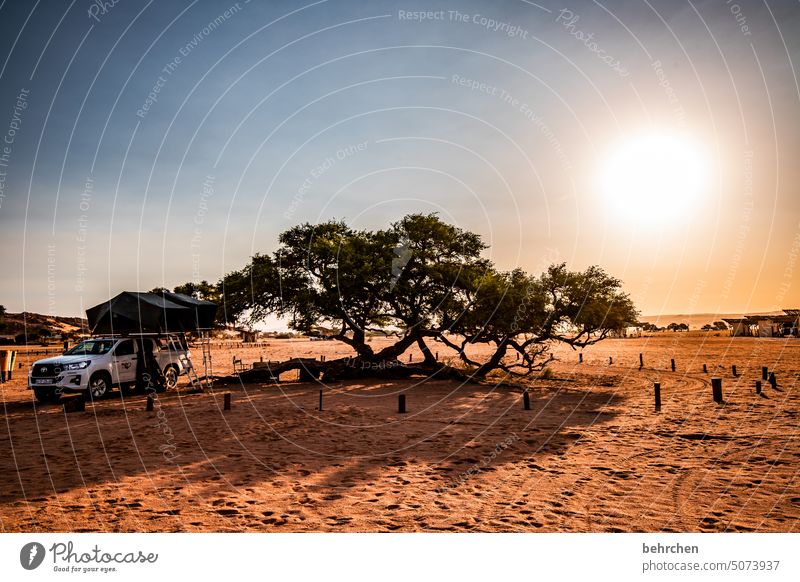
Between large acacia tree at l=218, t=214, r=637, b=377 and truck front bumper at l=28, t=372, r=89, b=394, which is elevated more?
large acacia tree at l=218, t=214, r=637, b=377

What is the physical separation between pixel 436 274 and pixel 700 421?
15.1 meters

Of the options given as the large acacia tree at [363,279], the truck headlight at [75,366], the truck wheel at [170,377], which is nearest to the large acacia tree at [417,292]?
the large acacia tree at [363,279]

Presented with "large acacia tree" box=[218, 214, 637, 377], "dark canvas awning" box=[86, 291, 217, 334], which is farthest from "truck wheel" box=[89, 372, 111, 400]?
"large acacia tree" box=[218, 214, 637, 377]

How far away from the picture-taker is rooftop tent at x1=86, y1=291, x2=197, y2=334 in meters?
17.8

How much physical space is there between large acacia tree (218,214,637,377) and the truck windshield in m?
8.05

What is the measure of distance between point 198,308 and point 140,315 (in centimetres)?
301

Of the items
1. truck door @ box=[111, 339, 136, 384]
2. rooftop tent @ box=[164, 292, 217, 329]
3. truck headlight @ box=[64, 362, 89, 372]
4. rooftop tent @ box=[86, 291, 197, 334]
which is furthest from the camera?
rooftop tent @ box=[164, 292, 217, 329]

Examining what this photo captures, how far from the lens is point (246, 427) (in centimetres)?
1301

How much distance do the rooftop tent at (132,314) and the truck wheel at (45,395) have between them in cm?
274

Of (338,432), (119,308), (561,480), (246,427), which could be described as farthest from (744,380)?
(119,308)

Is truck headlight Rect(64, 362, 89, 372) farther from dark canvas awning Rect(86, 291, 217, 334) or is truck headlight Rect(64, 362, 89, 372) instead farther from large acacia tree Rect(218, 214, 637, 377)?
large acacia tree Rect(218, 214, 637, 377)

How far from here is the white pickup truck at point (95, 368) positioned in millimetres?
16469

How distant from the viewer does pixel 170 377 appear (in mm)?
21422

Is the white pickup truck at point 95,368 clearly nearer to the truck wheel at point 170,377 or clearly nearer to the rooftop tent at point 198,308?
the truck wheel at point 170,377
